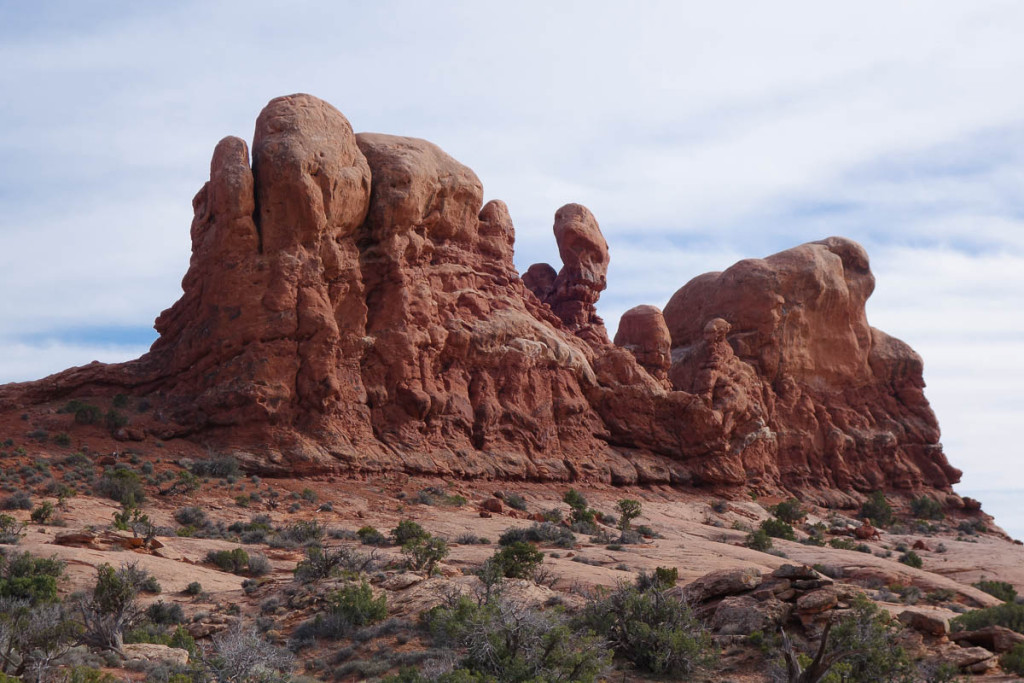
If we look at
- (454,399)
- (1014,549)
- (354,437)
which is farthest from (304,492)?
(1014,549)

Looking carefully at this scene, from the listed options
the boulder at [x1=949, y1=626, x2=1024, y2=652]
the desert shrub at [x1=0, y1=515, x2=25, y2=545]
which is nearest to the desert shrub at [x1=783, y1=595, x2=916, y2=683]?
the boulder at [x1=949, y1=626, x2=1024, y2=652]

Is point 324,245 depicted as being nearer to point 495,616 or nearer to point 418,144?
point 418,144

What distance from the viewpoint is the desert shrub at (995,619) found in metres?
16.7

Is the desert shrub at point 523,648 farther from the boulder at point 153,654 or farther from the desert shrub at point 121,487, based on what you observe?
the desert shrub at point 121,487

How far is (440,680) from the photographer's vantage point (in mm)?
11367

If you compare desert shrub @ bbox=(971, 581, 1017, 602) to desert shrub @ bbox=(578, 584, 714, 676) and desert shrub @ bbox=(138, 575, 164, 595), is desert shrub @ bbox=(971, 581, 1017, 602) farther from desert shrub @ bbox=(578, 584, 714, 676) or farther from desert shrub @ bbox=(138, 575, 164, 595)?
desert shrub @ bbox=(138, 575, 164, 595)

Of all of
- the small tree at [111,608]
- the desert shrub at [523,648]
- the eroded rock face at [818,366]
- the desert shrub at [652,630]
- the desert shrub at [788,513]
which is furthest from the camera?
the eroded rock face at [818,366]

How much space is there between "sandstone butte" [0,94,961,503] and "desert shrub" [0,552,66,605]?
39.5 ft

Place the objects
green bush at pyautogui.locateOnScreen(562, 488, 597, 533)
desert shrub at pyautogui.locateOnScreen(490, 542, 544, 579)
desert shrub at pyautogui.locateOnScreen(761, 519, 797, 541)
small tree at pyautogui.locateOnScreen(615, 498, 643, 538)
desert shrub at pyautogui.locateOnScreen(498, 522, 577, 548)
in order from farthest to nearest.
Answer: desert shrub at pyautogui.locateOnScreen(761, 519, 797, 541) → small tree at pyautogui.locateOnScreen(615, 498, 643, 538) → green bush at pyautogui.locateOnScreen(562, 488, 597, 533) → desert shrub at pyautogui.locateOnScreen(498, 522, 577, 548) → desert shrub at pyautogui.locateOnScreen(490, 542, 544, 579)

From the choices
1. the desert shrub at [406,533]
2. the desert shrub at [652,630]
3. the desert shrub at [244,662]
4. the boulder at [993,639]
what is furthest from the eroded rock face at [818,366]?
the desert shrub at [244,662]

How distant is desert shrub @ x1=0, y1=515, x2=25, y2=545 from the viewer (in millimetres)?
18167

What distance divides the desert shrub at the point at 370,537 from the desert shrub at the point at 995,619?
12045mm

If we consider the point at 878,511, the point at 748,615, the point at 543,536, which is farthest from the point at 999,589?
the point at 878,511

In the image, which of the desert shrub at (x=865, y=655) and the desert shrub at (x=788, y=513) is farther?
the desert shrub at (x=788, y=513)
